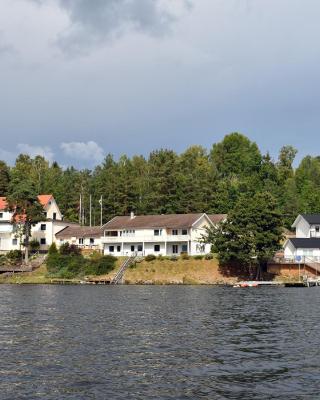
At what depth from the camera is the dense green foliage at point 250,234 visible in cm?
8906

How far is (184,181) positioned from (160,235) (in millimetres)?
22225

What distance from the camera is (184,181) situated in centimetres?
12512

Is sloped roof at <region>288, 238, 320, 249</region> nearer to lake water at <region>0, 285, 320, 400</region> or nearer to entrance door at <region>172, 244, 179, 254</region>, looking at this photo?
entrance door at <region>172, 244, 179, 254</region>

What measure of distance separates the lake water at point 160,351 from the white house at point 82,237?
5738 centimetres

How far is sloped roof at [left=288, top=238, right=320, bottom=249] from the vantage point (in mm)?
101062

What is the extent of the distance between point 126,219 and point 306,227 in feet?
123

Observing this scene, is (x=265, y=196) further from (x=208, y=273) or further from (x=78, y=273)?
(x=78, y=273)

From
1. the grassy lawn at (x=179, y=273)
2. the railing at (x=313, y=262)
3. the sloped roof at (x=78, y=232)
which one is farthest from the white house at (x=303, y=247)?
the sloped roof at (x=78, y=232)

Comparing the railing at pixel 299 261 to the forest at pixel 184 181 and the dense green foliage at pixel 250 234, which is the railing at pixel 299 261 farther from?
the forest at pixel 184 181

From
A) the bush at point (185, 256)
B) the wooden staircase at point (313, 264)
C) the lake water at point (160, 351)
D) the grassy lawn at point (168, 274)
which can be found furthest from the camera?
the bush at point (185, 256)

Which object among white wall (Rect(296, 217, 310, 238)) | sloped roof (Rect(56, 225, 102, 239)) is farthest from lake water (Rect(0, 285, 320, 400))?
white wall (Rect(296, 217, 310, 238))

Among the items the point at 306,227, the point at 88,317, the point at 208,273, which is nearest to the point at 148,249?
the point at 208,273

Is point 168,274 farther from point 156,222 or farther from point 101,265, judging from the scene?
point 156,222

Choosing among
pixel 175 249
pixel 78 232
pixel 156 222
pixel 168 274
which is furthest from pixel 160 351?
pixel 78 232
